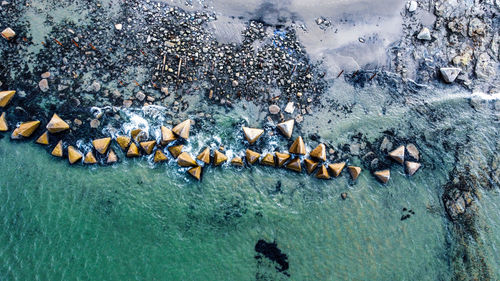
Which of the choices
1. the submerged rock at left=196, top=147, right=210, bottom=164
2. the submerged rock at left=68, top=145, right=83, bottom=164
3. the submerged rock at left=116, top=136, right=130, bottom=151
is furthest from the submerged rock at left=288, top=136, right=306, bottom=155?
the submerged rock at left=68, top=145, right=83, bottom=164

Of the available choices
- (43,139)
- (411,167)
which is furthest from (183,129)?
(411,167)

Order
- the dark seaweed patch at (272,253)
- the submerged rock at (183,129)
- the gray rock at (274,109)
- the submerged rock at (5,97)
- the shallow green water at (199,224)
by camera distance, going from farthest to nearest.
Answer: the gray rock at (274,109), the submerged rock at (183,129), the submerged rock at (5,97), the dark seaweed patch at (272,253), the shallow green water at (199,224)

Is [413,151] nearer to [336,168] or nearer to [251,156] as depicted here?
[336,168]

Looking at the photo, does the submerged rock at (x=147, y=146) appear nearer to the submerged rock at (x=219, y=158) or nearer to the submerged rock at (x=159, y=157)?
the submerged rock at (x=159, y=157)

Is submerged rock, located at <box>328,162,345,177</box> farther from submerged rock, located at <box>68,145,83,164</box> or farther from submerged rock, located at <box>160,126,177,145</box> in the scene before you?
submerged rock, located at <box>68,145,83,164</box>

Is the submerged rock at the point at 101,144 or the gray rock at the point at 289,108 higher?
the gray rock at the point at 289,108

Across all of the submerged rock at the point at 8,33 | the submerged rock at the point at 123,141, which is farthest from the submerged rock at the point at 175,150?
the submerged rock at the point at 8,33

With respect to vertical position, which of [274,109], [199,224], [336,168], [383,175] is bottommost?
[199,224]
